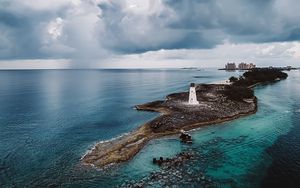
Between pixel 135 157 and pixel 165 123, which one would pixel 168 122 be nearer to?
pixel 165 123

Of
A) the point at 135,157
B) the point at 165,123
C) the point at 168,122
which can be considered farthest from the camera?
the point at 168,122

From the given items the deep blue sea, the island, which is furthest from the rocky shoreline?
the deep blue sea

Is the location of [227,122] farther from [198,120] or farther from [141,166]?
[141,166]

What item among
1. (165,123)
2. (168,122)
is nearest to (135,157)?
(165,123)

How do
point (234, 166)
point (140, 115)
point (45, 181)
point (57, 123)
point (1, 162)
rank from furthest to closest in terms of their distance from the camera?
point (140, 115)
point (57, 123)
point (1, 162)
point (234, 166)
point (45, 181)

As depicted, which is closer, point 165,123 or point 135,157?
point 135,157

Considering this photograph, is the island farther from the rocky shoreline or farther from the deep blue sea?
the deep blue sea

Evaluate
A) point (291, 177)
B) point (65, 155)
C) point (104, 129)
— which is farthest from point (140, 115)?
point (291, 177)

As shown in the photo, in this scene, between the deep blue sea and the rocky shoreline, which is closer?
the deep blue sea

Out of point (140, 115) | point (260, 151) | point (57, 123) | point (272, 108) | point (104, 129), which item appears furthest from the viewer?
point (272, 108)

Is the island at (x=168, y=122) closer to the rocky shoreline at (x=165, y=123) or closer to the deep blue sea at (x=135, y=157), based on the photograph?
the rocky shoreline at (x=165, y=123)

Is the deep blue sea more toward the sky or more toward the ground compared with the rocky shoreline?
more toward the ground
